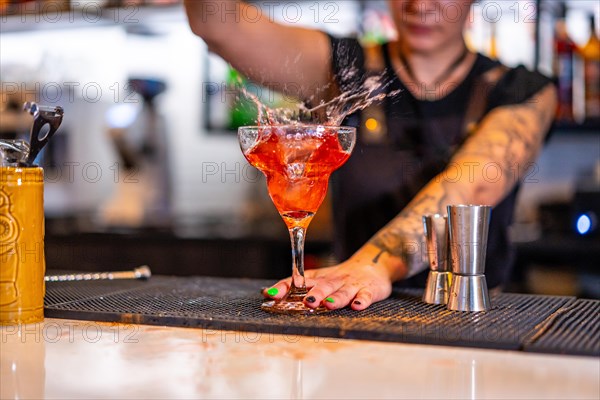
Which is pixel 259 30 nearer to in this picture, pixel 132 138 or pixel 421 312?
pixel 421 312

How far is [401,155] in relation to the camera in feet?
7.36

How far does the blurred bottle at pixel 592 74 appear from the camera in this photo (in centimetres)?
344

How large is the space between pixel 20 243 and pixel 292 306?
1.42 ft

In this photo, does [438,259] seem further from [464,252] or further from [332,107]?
[332,107]

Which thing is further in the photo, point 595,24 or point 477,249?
point 595,24

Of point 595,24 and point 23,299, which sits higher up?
point 595,24

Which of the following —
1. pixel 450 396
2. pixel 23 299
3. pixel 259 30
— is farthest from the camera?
pixel 259 30

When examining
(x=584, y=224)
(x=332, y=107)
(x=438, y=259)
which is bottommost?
(x=584, y=224)

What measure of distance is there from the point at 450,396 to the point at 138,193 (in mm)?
3726

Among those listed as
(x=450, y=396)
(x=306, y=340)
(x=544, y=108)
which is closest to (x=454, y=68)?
(x=544, y=108)

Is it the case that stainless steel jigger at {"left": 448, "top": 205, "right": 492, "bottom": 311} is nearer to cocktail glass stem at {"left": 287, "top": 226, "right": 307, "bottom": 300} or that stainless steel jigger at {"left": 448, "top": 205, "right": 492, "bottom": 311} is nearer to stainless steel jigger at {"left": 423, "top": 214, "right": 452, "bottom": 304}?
stainless steel jigger at {"left": 423, "top": 214, "right": 452, "bottom": 304}

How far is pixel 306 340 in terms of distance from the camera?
111 cm

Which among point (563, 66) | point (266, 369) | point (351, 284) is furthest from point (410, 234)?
point (563, 66)

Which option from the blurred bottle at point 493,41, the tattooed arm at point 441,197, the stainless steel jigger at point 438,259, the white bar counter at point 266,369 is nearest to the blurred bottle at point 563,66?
the blurred bottle at point 493,41
